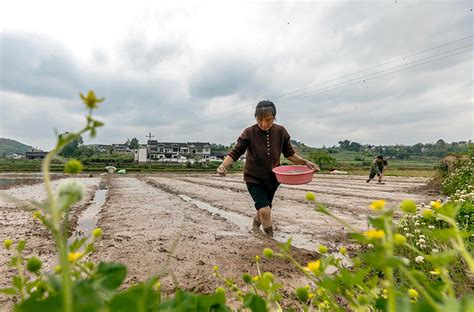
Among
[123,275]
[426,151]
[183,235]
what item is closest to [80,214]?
[183,235]

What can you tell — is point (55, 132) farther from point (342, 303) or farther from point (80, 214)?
point (80, 214)

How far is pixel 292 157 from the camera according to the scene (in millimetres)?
4777

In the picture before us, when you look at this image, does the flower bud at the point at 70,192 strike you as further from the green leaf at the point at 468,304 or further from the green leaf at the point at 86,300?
the green leaf at the point at 468,304

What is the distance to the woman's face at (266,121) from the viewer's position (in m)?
4.21

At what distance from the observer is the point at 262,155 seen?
4.34 meters

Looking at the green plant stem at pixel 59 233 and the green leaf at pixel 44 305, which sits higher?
the green plant stem at pixel 59 233

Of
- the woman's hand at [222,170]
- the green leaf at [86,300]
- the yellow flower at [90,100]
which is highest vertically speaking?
the yellow flower at [90,100]

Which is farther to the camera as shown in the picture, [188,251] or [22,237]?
[22,237]

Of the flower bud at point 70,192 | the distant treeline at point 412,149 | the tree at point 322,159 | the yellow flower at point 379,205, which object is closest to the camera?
the flower bud at point 70,192

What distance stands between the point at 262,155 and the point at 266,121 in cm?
48

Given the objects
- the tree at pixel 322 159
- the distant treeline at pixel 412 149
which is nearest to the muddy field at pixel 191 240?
the tree at pixel 322 159

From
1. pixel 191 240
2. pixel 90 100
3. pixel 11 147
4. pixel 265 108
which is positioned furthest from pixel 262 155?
pixel 11 147

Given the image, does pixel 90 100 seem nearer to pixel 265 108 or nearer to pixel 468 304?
pixel 468 304

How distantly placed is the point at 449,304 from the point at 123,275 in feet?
1.65
